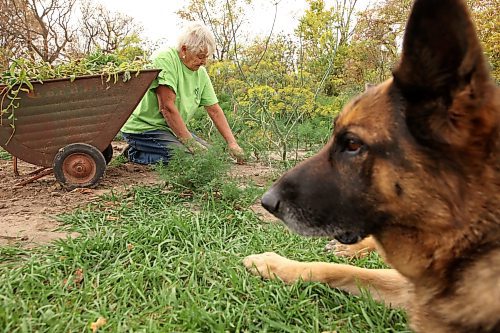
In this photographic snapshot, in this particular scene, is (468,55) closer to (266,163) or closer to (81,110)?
(81,110)

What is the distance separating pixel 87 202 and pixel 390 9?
372 inches

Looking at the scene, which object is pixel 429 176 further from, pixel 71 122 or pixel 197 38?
pixel 197 38

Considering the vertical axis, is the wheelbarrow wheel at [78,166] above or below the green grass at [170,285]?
above

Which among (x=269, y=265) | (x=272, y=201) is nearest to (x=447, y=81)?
(x=272, y=201)

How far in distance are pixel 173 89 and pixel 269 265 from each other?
9.42ft

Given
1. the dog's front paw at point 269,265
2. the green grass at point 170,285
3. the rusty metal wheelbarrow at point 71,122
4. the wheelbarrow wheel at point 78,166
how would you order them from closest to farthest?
the green grass at point 170,285, the dog's front paw at point 269,265, the rusty metal wheelbarrow at point 71,122, the wheelbarrow wheel at point 78,166

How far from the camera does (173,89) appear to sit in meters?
4.98

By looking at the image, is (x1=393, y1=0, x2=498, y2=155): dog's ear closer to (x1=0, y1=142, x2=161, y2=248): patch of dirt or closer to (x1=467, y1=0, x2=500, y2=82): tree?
(x1=0, y1=142, x2=161, y2=248): patch of dirt

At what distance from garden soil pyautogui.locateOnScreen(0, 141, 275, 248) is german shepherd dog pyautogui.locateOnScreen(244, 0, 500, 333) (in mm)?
1836

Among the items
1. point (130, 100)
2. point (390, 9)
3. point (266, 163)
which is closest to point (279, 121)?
point (266, 163)

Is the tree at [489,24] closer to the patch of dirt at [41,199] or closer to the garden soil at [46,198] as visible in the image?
the garden soil at [46,198]

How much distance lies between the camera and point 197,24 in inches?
203

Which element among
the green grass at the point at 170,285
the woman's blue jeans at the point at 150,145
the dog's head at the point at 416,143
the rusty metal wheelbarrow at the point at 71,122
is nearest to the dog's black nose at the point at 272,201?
the dog's head at the point at 416,143

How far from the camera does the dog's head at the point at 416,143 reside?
1527 mm
